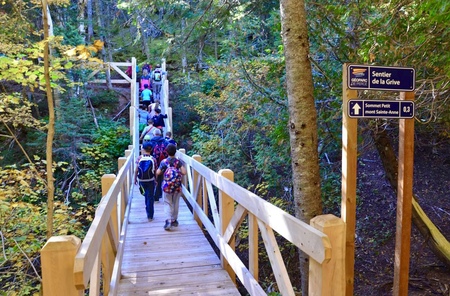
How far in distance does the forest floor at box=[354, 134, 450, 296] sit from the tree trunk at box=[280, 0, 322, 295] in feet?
12.0

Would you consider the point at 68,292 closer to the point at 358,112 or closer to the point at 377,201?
the point at 358,112

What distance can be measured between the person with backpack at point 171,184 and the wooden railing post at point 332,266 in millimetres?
3892

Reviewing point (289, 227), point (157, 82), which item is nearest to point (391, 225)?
point (289, 227)

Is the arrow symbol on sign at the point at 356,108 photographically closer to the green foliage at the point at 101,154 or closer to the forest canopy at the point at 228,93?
the forest canopy at the point at 228,93

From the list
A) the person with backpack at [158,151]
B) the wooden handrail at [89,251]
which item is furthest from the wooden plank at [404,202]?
the person with backpack at [158,151]

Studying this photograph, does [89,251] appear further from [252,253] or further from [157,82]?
[157,82]

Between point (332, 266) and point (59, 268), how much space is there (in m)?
1.50

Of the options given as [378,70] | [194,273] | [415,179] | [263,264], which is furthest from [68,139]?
[378,70]

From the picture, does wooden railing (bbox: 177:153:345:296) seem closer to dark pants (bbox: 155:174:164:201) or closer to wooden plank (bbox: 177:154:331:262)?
wooden plank (bbox: 177:154:331:262)

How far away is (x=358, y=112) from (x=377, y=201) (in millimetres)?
7322

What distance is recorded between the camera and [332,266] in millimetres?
2041

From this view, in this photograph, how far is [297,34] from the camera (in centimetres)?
345

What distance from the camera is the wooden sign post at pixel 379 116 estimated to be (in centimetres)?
284

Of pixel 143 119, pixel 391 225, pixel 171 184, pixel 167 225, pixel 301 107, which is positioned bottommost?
pixel 391 225
